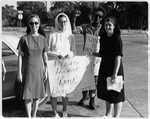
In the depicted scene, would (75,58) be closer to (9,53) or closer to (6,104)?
(9,53)

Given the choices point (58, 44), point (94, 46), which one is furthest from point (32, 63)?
point (94, 46)

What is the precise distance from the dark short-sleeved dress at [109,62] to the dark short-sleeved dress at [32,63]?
36.0 inches

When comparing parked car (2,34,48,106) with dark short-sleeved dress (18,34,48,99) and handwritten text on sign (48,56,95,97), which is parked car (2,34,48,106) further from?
handwritten text on sign (48,56,95,97)

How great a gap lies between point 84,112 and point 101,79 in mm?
941

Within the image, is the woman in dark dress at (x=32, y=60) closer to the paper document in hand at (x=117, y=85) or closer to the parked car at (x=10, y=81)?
the parked car at (x=10, y=81)

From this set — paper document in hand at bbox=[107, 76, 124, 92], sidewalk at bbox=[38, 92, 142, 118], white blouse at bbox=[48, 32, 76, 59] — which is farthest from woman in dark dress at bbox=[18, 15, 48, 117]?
paper document in hand at bbox=[107, 76, 124, 92]

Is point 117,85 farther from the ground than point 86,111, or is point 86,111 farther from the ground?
point 117,85

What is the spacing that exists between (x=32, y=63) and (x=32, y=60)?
0.15ft

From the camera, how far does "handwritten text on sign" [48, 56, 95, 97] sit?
12.2ft

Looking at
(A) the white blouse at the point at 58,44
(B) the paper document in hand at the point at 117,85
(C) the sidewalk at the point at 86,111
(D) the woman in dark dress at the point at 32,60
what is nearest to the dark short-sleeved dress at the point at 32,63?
(D) the woman in dark dress at the point at 32,60

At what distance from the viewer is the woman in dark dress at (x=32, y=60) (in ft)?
11.0

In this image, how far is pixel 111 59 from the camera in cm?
338

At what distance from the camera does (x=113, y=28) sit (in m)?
3.37

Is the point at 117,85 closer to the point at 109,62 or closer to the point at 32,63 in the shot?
the point at 109,62
